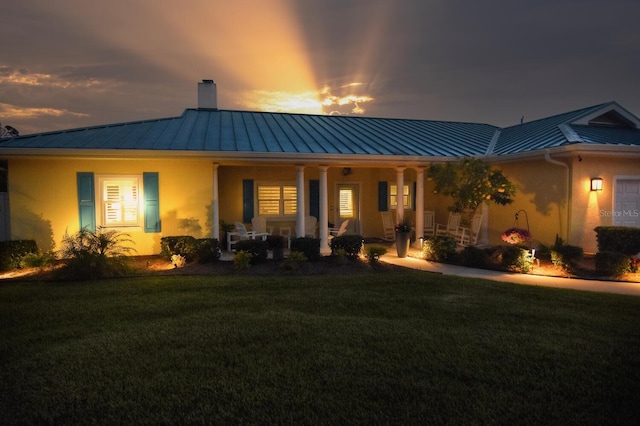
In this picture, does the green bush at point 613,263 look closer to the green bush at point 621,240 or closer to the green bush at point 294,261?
the green bush at point 621,240

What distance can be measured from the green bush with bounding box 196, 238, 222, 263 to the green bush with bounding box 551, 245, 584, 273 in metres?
7.87

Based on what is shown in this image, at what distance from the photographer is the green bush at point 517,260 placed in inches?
333

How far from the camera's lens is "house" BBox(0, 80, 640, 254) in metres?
9.12

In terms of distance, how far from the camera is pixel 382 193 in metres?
13.7

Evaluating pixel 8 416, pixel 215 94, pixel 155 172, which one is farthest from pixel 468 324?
pixel 215 94

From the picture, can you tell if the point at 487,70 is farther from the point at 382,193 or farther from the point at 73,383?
the point at 73,383

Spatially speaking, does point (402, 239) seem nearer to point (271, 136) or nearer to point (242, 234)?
point (242, 234)

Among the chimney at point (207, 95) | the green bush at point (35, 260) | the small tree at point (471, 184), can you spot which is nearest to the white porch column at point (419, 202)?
the small tree at point (471, 184)

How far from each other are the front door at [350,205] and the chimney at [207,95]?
245 inches

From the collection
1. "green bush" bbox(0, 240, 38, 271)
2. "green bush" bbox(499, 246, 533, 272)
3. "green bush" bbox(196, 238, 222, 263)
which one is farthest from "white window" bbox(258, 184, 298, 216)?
"green bush" bbox(499, 246, 533, 272)

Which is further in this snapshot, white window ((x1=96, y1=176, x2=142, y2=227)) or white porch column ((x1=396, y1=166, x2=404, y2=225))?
white porch column ((x1=396, y1=166, x2=404, y2=225))

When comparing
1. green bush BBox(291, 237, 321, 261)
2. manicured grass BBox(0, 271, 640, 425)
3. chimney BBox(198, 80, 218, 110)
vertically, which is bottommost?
manicured grass BBox(0, 271, 640, 425)

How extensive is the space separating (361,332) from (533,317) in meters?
2.57

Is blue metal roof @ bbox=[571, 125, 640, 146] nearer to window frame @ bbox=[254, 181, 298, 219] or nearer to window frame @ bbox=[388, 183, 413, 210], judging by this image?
window frame @ bbox=[388, 183, 413, 210]
